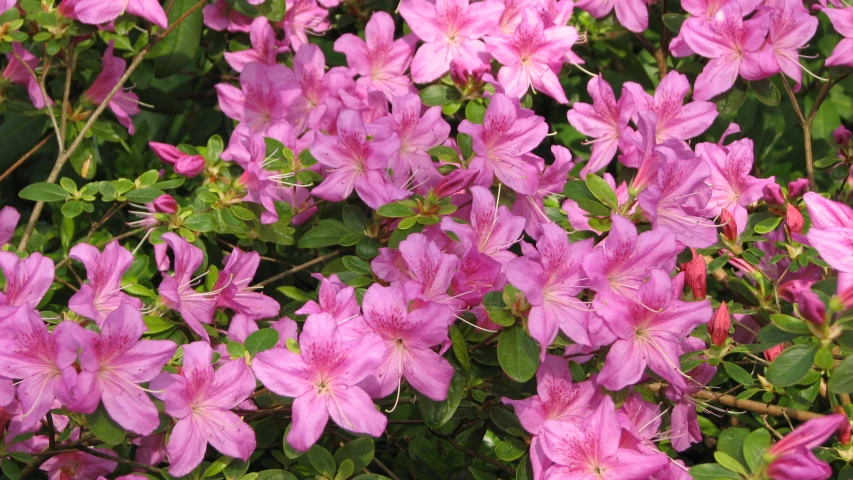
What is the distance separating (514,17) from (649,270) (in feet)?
2.50

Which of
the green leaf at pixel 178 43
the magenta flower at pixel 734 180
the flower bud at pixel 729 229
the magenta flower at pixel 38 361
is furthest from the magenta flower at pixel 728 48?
the magenta flower at pixel 38 361

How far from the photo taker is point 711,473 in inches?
51.5

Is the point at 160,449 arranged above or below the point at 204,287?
below

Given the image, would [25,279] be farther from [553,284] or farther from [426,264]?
[553,284]

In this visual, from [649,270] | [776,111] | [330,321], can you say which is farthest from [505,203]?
[776,111]

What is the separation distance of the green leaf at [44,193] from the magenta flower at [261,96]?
41 cm

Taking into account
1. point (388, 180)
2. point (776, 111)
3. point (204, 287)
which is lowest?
point (776, 111)

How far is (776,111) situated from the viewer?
239cm

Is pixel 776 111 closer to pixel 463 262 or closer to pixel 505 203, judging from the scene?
pixel 505 203

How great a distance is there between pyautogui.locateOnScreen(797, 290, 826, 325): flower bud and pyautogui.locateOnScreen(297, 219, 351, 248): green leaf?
0.77 m

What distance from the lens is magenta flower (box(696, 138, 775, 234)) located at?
67.9 inches

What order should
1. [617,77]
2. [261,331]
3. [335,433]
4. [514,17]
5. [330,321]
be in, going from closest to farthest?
1. [330,321]
2. [261,331]
3. [335,433]
4. [514,17]
5. [617,77]

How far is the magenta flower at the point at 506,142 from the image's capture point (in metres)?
1.57

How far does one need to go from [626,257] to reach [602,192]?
0.15 metres
